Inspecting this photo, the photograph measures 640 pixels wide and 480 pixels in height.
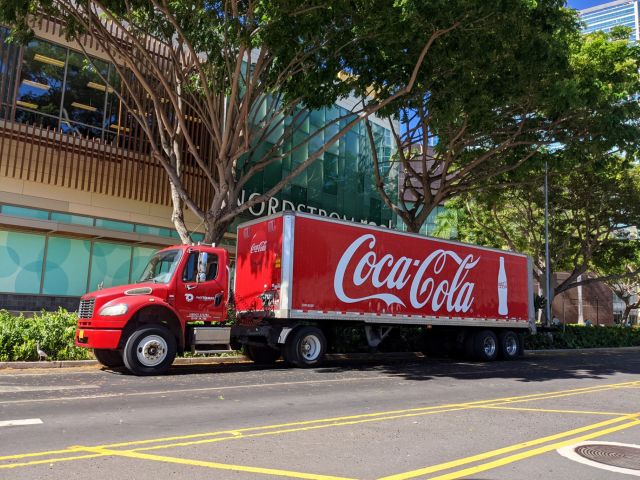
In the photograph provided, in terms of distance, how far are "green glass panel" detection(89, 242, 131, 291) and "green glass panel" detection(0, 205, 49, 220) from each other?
2111 mm

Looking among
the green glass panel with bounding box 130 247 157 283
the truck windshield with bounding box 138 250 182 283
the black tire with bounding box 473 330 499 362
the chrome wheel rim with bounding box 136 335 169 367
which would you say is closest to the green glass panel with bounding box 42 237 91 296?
the green glass panel with bounding box 130 247 157 283

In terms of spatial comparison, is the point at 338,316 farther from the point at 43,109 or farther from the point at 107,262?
the point at 43,109

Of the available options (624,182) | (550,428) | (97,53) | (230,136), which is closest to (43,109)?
(97,53)

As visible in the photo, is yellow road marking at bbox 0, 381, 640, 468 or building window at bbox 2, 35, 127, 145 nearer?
yellow road marking at bbox 0, 381, 640, 468

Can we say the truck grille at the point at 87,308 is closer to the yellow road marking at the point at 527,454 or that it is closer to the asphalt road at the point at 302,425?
the asphalt road at the point at 302,425

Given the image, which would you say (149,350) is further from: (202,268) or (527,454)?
(527,454)

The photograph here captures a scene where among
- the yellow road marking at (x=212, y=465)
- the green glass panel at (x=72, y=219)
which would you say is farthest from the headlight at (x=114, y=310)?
the green glass panel at (x=72, y=219)

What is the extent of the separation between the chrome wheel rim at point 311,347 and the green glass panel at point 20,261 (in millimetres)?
11086

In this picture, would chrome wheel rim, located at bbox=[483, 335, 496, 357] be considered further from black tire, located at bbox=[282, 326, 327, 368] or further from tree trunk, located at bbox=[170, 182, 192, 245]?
tree trunk, located at bbox=[170, 182, 192, 245]

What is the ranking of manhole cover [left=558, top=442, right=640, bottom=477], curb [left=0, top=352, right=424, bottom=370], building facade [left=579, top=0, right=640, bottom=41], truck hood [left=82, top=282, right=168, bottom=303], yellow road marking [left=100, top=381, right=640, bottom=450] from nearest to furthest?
1. manhole cover [left=558, top=442, right=640, bottom=477]
2. yellow road marking [left=100, top=381, right=640, bottom=450]
3. truck hood [left=82, top=282, right=168, bottom=303]
4. curb [left=0, top=352, right=424, bottom=370]
5. building facade [left=579, top=0, right=640, bottom=41]

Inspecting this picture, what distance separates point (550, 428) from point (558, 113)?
13.6m

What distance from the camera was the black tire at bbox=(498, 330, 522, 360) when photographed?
59.7 feet

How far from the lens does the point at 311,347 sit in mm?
13688

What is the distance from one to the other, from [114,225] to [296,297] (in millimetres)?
10994
